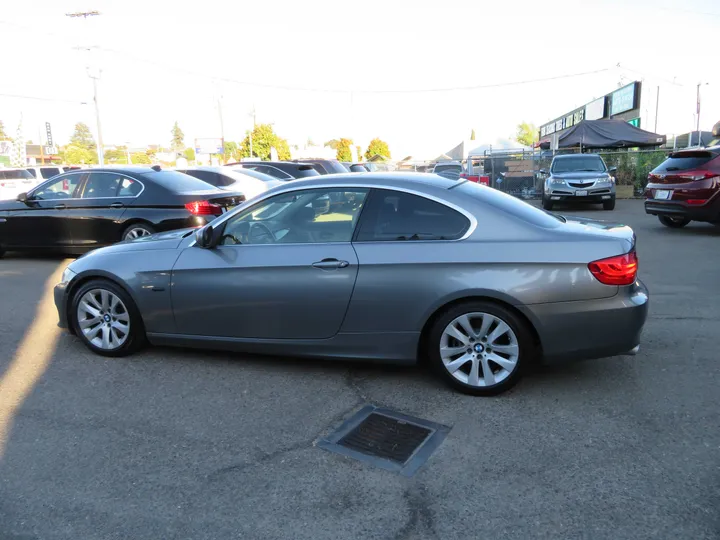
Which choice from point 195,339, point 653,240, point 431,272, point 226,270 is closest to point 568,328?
point 431,272

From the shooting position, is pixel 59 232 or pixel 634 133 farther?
pixel 634 133

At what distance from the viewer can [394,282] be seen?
4.11 metres

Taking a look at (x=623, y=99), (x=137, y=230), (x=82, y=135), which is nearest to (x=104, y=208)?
(x=137, y=230)

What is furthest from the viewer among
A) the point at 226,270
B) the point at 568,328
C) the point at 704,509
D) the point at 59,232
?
the point at 59,232

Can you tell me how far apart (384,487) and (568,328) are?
1680 millimetres

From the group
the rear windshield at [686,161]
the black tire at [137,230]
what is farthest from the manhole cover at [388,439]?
the rear windshield at [686,161]

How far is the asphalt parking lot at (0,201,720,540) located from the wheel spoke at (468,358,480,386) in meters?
0.13

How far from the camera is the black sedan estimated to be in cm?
892

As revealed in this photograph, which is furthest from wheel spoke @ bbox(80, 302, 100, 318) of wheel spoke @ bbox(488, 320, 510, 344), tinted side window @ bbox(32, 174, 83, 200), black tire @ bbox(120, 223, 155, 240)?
tinted side window @ bbox(32, 174, 83, 200)

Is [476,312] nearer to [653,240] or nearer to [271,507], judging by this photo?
[271,507]

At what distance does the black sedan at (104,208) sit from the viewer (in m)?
8.92

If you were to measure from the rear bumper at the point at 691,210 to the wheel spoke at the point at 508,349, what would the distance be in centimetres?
869

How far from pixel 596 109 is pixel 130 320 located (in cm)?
4033

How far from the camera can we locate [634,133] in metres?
23.9
